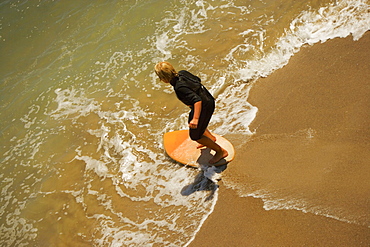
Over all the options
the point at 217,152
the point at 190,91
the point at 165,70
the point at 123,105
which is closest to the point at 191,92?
the point at 190,91

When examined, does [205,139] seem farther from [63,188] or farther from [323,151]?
[63,188]

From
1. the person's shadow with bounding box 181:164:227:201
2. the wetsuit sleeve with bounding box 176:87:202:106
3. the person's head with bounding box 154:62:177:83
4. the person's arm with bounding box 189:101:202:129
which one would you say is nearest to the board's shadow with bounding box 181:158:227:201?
the person's shadow with bounding box 181:164:227:201

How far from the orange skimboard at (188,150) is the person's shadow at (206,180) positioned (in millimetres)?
82

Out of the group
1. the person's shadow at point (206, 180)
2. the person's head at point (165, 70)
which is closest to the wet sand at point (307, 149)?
the person's shadow at point (206, 180)

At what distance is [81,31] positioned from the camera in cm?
852

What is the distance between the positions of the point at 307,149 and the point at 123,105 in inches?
145

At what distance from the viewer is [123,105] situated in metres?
6.18

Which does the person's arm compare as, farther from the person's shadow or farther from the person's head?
the person's shadow

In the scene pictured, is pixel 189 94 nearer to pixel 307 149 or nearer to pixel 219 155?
pixel 219 155

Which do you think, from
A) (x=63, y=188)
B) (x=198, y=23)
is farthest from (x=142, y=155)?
(x=198, y=23)

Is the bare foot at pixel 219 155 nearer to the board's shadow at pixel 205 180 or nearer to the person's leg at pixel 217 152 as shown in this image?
the person's leg at pixel 217 152

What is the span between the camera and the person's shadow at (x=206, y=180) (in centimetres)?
420

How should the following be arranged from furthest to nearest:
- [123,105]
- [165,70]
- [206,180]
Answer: [123,105] < [206,180] < [165,70]

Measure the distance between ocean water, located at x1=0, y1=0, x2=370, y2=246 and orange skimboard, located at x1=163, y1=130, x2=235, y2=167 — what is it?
18 centimetres
